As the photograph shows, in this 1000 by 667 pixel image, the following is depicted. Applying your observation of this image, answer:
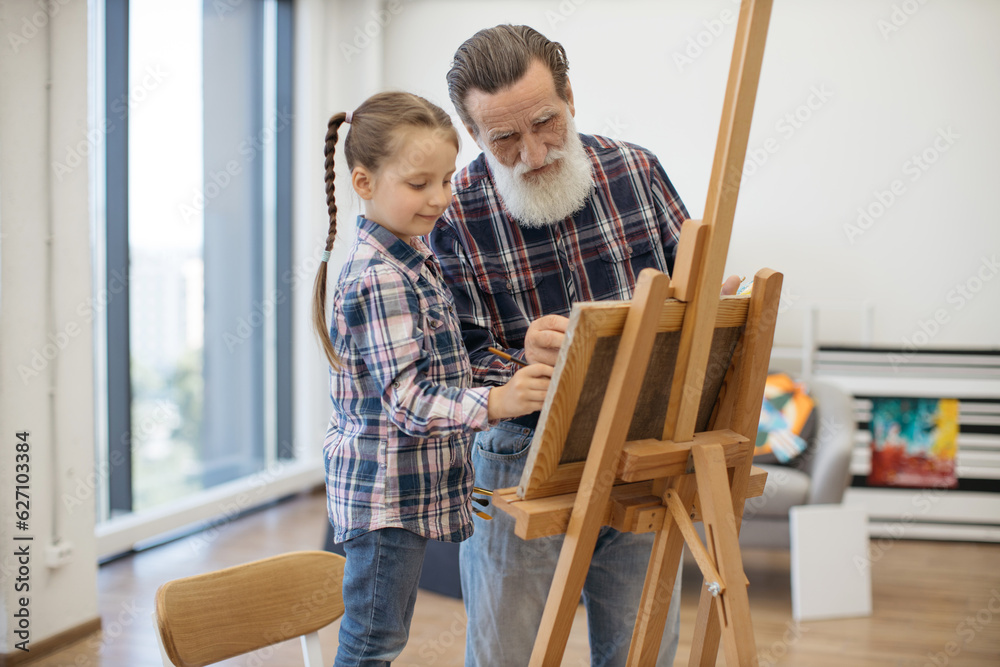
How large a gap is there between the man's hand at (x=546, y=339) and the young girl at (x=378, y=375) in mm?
128

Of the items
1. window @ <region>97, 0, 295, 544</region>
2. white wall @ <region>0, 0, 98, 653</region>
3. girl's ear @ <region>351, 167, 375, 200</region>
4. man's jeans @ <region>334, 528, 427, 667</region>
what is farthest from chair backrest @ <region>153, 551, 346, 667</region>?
window @ <region>97, 0, 295, 544</region>

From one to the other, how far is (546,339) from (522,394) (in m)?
0.11

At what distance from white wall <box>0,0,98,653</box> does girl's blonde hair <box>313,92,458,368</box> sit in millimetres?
1633

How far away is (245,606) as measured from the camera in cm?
129

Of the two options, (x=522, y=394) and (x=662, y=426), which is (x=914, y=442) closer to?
(x=662, y=426)

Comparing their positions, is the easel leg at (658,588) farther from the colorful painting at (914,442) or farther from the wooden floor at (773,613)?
the colorful painting at (914,442)

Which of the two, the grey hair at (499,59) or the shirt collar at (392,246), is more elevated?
the grey hair at (499,59)

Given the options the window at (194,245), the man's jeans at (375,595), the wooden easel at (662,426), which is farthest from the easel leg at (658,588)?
the window at (194,245)

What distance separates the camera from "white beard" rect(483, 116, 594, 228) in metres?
1.41

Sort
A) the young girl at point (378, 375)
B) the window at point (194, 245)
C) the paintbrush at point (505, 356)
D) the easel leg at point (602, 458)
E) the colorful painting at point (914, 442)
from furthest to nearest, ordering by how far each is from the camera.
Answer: the colorful painting at point (914, 442) → the window at point (194, 245) → the paintbrush at point (505, 356) → the young girl at point (378, 375) → the easel leg at point (602, 458)

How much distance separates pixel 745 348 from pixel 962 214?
3.79 metres

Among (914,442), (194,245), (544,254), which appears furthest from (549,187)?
(914,442)

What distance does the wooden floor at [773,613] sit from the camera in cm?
258

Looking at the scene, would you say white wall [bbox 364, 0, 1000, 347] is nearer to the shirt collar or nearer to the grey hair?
the grey hair
